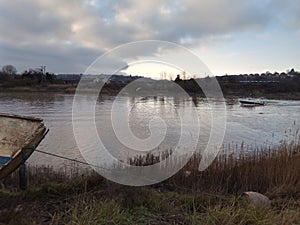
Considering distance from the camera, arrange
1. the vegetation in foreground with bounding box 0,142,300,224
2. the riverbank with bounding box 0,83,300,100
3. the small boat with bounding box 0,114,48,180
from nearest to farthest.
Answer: the vegetation in foreground with bounding box 0,142,300,224 < the small boat with bounding box 0,114,48,180 < the riverbank with bounding box 0,83,300,100

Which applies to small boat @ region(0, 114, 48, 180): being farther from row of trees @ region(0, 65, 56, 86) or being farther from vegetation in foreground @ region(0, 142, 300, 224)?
row of trees @ region(0, 65, 56, 86)

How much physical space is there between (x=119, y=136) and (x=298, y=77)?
74.2m

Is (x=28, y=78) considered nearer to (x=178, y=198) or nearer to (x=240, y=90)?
(x=240, y=90)

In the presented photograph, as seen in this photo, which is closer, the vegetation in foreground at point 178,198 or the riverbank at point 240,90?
the vegetation in foreground at point 178,198

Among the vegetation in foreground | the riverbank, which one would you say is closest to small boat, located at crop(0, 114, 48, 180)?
the vegetation in foreground

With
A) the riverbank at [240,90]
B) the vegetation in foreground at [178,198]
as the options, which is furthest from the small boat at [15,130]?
the riverbank at [240,90]

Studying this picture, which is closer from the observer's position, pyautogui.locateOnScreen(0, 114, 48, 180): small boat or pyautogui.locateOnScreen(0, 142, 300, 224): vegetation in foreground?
pyautogui.locateOnScreen(0, 142, 300, 224): vegetation in foreground

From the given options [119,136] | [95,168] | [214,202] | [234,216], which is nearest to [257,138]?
[119,136]

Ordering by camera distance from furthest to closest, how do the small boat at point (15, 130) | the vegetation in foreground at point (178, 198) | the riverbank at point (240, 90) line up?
the riverbank at point (240, 90), the small boat at point (15, 130), the vegetation in foreground at point (178, 198)

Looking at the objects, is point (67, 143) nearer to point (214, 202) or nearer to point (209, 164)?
point (209, 164)

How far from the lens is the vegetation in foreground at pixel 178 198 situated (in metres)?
3.60

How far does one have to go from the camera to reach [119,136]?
12305 mm

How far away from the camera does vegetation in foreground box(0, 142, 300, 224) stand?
3596mm

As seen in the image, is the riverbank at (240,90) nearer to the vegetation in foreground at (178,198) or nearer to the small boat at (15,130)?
the small boat at (15,130)
